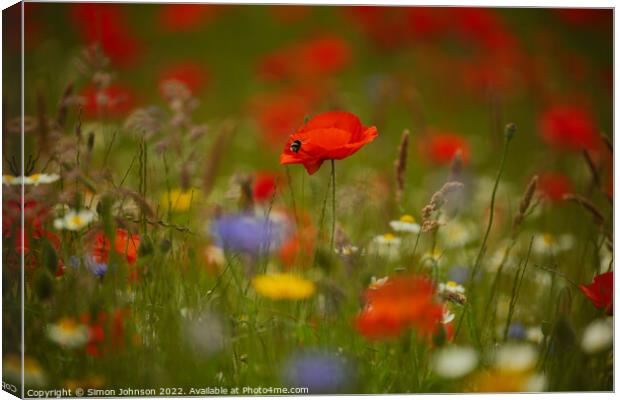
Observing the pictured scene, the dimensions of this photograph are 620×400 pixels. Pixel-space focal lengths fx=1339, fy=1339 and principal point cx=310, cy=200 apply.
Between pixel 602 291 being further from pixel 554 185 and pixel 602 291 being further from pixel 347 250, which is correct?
pixel 347 250

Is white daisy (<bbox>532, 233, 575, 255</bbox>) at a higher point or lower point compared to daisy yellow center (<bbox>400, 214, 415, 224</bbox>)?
lower

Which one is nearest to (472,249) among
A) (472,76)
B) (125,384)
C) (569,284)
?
(569,284)

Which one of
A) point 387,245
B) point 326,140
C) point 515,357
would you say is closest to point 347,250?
→ point 387,245

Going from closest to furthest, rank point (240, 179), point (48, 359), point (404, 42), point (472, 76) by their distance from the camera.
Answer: point (48, 359), point (240, 179), point (404, 42), point (472, 76)

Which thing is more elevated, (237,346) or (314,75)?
(314,75)

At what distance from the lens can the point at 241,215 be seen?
3.21 m

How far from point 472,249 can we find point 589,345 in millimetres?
411

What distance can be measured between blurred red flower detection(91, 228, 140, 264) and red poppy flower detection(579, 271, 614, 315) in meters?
1.07

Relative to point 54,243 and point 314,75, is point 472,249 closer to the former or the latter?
point 314,75

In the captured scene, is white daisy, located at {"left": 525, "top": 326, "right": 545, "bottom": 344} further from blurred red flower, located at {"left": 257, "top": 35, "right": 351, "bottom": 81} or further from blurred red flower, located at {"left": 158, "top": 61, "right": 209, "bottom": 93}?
blurred red flower, located at {"left": 158, "top": 61, "right": 209, "bottom": 93}

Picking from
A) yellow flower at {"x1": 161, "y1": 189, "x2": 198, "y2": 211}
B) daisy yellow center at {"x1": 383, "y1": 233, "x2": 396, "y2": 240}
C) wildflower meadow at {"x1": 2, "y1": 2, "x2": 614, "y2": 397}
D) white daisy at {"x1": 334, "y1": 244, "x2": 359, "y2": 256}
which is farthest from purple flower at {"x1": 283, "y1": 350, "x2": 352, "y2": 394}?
yellow flower at {"x1": 161, "y1": 189, "x2": 198, "y2": 211}

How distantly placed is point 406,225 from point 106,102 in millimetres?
792

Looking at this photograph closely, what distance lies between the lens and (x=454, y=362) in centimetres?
317

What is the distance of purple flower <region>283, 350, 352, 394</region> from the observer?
3131 mm
